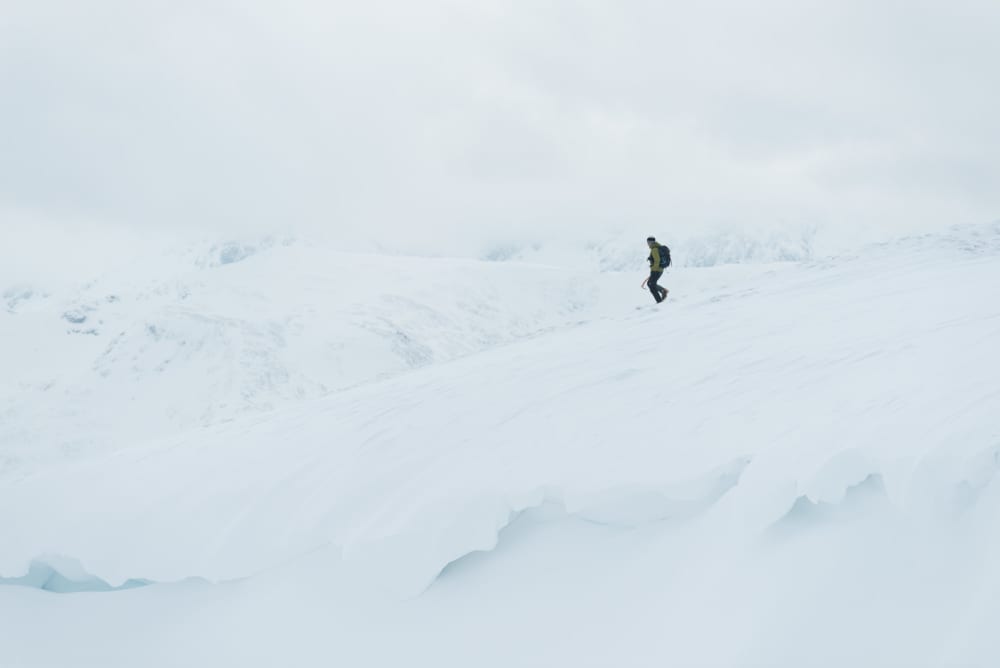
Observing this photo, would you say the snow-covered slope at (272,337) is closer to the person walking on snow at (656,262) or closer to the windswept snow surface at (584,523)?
the person walking on snow at (656,262)

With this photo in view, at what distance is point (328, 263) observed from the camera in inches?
6319

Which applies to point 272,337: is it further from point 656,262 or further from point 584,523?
point 584,523

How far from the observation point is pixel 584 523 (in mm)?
5238

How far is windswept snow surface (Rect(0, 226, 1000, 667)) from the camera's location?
3.96 metres

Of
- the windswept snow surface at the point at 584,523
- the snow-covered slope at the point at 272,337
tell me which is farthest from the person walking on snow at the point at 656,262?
the snow-covered slope at the point at 272,337

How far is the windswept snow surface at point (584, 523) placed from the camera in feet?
13.0

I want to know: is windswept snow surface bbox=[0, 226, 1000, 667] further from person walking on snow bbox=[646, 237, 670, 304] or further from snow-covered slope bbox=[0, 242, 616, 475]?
snow-covered slope bbox=[0, 242, 616, 475]

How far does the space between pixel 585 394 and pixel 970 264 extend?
7.46 meters

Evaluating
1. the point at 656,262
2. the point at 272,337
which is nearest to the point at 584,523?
the point at 656,262

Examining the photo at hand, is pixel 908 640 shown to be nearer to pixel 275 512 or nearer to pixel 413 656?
pixel 413 656

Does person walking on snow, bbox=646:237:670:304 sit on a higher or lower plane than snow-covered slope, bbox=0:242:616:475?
higher

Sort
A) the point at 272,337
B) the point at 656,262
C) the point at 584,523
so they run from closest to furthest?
the point at 584,523, the point at 656,262, the point at 272,337

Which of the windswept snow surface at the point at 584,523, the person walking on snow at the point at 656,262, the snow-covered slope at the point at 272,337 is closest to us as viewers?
the windswept snow surface at the point at 584,523

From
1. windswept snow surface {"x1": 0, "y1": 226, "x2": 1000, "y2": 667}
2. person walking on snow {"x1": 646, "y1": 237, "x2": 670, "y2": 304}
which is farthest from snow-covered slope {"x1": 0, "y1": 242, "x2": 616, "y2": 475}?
windswept snow surface {"x1": 0, "y1": 226, "x2": 1000, "y2": 667}
